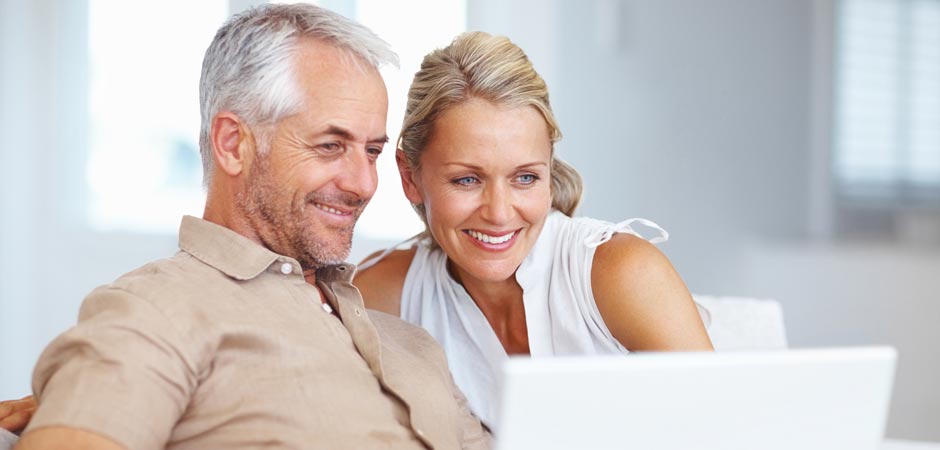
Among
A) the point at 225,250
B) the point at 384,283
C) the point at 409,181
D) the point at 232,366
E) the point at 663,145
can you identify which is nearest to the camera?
the point at 232,366

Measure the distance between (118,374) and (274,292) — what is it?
36 cm

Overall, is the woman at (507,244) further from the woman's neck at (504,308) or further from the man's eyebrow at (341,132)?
the man's eyebrow at (341,132)

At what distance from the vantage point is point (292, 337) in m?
1.48

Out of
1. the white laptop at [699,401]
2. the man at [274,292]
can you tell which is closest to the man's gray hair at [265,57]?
the man at [274,292]

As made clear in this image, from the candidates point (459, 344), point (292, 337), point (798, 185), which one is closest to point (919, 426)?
point (798, 185)

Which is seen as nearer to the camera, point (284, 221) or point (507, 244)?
point (284, 221)

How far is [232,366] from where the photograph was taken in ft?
4.57

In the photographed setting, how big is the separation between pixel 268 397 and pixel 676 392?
2.09ft

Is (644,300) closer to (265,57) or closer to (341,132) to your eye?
(341,132)

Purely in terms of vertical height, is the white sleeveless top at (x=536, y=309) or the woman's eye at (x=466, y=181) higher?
the woman's eye at (x=466, y=181)

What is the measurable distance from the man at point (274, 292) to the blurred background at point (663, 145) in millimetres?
2833

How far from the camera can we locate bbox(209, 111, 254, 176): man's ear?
160 centimetres

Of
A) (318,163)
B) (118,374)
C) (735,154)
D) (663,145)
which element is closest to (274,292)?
(318,163)

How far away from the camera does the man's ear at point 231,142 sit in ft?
5.24
